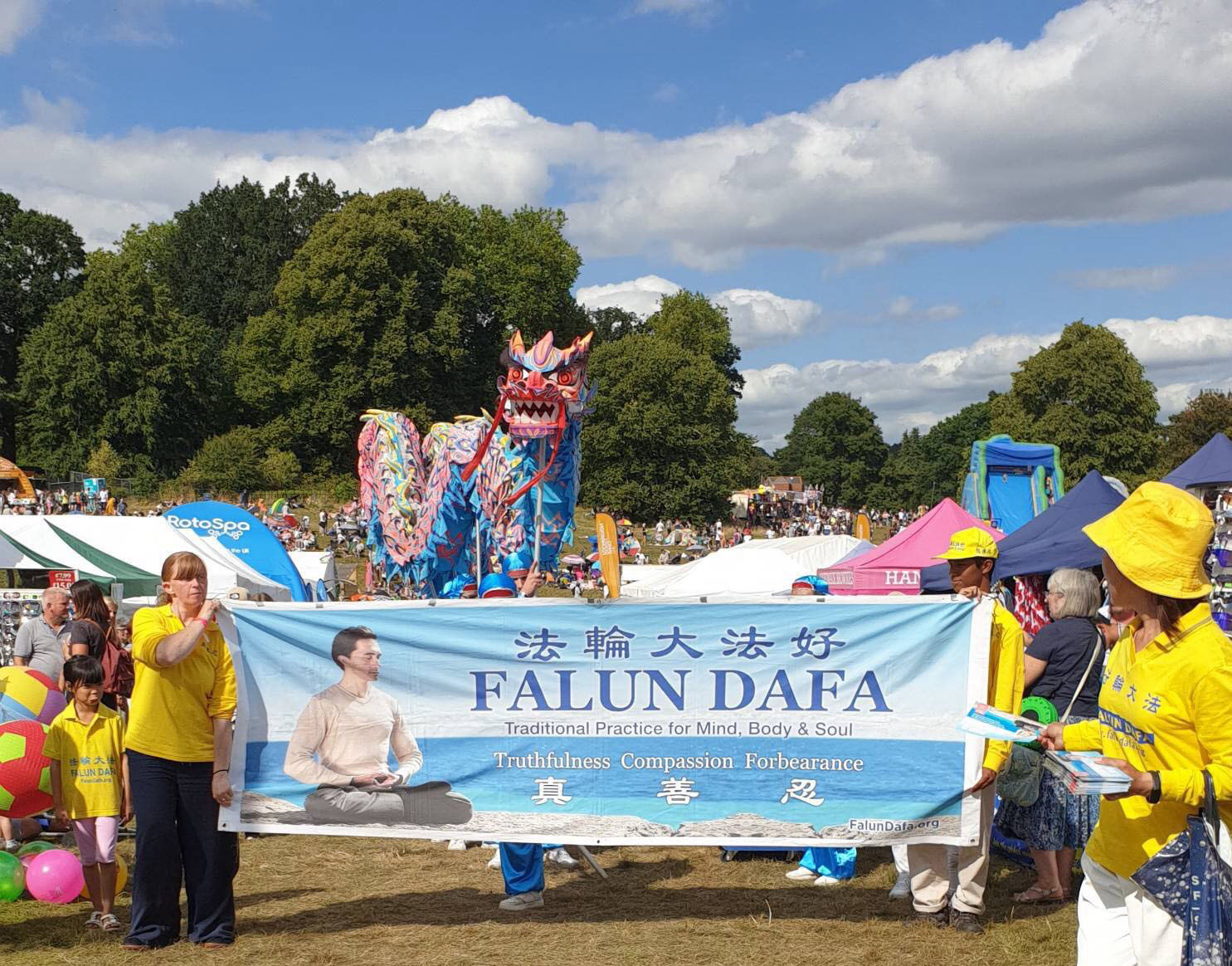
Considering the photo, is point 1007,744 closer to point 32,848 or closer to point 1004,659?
point 1004,659

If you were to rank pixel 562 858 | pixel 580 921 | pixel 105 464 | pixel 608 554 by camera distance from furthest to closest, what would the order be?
pixel 105 464 < pixel 608 554 < pixel 562 858 < pixel 580 921

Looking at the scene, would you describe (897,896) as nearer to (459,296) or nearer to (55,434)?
(459,296)

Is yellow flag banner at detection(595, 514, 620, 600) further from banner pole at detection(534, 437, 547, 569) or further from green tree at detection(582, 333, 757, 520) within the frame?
green tree at detection(582, 333, 757, 520)

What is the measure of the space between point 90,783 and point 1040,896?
5.08 m

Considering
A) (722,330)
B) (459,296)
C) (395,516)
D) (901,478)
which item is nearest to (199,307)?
(459,296)

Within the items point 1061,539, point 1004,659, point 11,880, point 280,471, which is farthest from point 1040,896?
point 280,471

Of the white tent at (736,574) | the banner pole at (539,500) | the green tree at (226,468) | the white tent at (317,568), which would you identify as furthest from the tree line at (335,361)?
the banner pole at (539,500)

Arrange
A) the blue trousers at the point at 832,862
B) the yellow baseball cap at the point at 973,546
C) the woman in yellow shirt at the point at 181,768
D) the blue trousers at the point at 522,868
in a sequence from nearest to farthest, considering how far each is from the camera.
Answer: the woman in yellow shirt at the point at 181,768 → the yellow baseball cap at the point at 973,546 → the blue trousers at the point at 522,868 → the blue trousers at the point at 832,862

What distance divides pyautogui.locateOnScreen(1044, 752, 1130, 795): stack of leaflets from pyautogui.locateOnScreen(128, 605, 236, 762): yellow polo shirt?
381 cm

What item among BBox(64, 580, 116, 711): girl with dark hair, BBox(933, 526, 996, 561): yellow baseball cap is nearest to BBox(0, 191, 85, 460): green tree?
BBox(64, 580, 116, 711): girl with dark hair

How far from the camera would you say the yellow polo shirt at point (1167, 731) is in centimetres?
325

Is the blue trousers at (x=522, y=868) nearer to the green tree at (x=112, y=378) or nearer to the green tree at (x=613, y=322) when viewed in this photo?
the green tree at (x=112, y=378)

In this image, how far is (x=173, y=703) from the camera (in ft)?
18.4

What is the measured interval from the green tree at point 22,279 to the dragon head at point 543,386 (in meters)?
49.5
